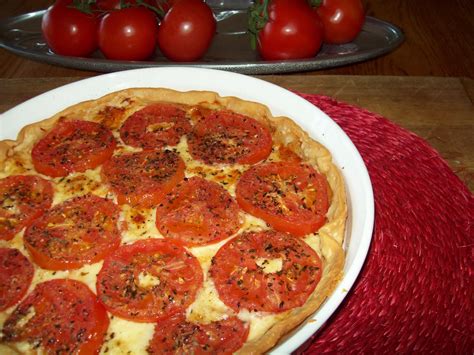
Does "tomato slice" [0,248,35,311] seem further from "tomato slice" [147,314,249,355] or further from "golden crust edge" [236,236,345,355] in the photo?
"golden crust edge" [236,236,345,355]

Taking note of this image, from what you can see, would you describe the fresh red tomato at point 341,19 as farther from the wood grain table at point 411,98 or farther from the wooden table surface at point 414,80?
the wood grain table at point 411,98

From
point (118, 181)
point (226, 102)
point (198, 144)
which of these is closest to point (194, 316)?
point (118, 181)

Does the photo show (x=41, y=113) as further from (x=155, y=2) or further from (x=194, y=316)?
(x=155, y=2)

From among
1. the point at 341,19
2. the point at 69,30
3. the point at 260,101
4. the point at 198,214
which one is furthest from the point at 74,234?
the point at 341,19

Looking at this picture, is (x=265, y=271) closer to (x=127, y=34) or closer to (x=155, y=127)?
(x=155, y=127)

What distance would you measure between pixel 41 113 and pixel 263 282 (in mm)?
1658

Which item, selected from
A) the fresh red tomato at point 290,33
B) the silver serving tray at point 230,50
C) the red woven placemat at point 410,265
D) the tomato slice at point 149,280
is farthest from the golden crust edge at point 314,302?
the fresh red tomato at point 290,33

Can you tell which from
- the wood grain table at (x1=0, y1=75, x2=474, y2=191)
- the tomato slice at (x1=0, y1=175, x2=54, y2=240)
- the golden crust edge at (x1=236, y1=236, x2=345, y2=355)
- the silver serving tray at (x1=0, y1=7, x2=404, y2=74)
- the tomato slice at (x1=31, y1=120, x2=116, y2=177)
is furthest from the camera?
the silver serving tray at (x1=0, y1=7, x2=404, y2=74)

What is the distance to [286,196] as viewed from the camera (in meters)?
2.17

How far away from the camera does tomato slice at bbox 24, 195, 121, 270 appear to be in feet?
6.46

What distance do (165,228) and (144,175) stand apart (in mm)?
343

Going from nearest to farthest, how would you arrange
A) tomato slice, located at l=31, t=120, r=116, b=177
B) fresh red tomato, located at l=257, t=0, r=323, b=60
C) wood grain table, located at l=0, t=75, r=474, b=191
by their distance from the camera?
tomato slice, located at l=31, t=120, r=116, b=177
wood grain table, located at l=0, t=75, r=474, b=191
fresh red tomato, located at l=257, t=0, r=323, b=60

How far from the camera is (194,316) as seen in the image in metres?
1.82

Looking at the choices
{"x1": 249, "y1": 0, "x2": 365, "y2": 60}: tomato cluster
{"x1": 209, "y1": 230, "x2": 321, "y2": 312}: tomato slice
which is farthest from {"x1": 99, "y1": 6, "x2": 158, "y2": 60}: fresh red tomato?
{"x1": 209, "y1": 230, "x2": 321, "y2": 312}: tomato slice
